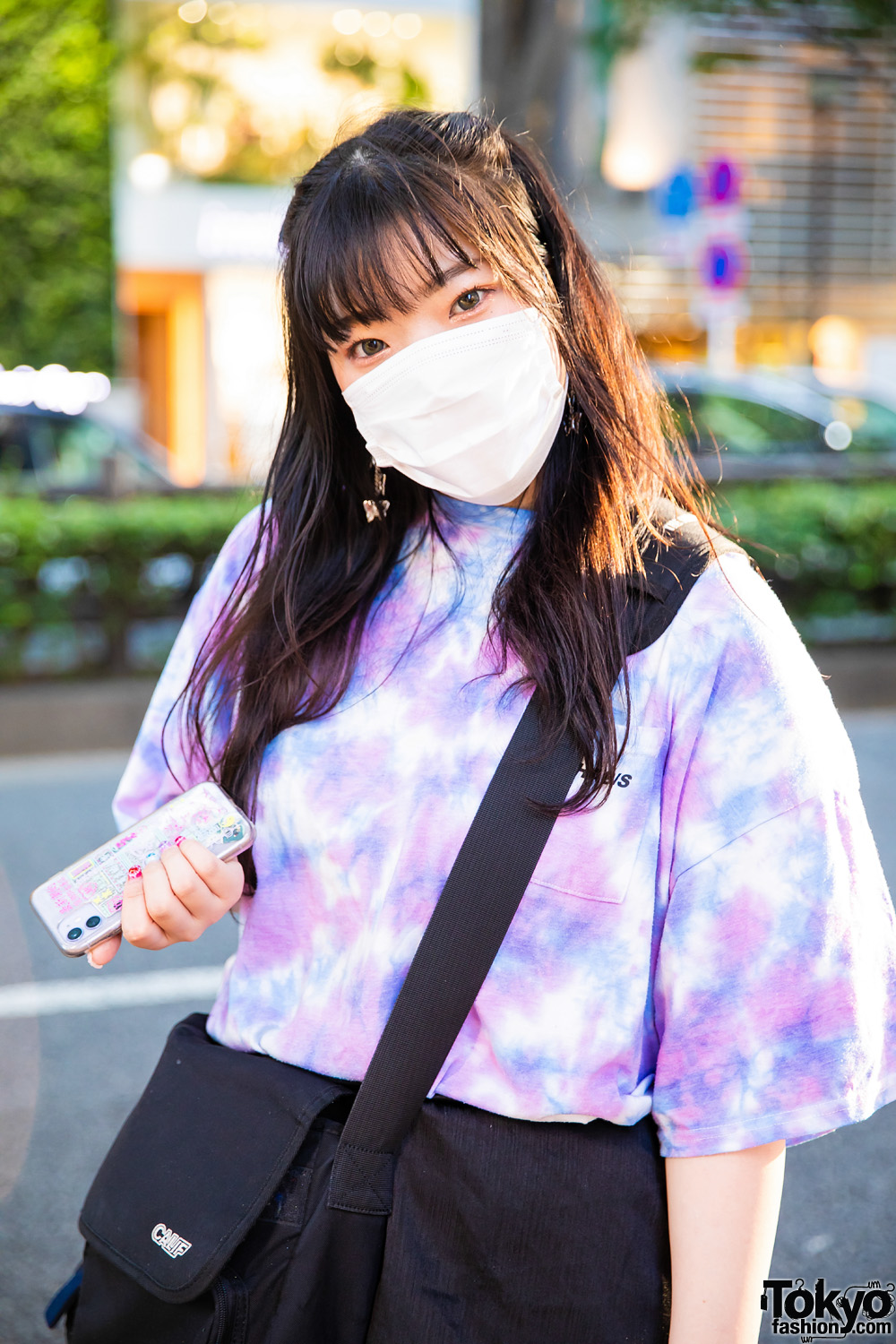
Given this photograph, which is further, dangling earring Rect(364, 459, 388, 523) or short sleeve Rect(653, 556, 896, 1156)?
dangling earring Rect(364, 459, 388, 523)

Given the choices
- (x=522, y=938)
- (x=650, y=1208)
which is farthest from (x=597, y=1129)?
(x=522, y=938)

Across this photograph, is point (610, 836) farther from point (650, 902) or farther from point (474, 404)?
point (474, 404)

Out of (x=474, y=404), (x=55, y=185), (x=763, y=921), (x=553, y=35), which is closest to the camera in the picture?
(x=763, y=921)

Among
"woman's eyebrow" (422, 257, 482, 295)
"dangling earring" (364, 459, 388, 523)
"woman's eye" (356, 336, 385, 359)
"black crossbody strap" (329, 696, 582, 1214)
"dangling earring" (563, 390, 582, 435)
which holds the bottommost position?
"black crossbody strap" (329, 696, 582, 1214)

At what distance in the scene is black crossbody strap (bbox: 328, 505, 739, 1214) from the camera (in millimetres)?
1161

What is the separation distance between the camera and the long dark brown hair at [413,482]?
1244 mm

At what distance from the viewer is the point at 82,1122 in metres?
2.85

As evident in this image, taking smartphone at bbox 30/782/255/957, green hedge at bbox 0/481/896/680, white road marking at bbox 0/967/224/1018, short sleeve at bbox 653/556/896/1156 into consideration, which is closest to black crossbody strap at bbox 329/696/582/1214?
short sleeve at bbox 653/556/896/1156

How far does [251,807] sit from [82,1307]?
543mm

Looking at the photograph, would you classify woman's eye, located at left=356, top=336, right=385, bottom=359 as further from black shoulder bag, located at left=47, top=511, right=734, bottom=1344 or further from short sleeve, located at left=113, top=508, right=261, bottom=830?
black shoulder bag, located at left=47, top=511, right=734, bottom=1344

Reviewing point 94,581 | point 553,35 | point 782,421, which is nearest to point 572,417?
point 94,581

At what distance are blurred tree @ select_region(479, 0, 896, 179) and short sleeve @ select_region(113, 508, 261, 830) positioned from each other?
636 centimetres

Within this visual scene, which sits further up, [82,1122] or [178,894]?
[178,894]

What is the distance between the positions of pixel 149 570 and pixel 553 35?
4087 millimetres
